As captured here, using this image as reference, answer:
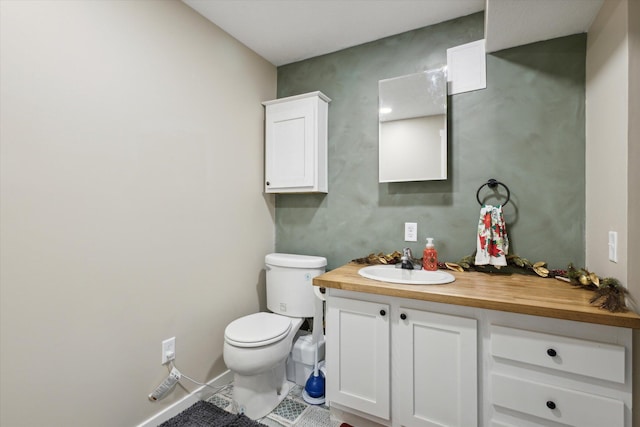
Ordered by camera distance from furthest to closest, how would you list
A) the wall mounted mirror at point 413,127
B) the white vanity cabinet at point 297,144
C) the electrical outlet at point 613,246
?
the white vanity cabinet at point 297,144 < the wall mounted mirror at point 413,127 < the electrical outlet at point 613,246

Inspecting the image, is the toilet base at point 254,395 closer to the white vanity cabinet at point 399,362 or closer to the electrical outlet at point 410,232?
the white vanity cabinet at point 399,362

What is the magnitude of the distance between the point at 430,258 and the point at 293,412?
3.96 feet

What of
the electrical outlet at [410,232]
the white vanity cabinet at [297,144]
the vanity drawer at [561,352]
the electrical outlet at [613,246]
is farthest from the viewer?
the white vanity cabinet at [297,144]

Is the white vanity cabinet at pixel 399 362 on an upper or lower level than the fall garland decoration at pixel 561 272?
lower

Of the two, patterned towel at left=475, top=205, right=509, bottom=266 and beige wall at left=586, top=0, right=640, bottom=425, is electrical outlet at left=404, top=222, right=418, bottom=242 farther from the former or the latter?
beige wall at left=586, top=0, right=640, bottom=425

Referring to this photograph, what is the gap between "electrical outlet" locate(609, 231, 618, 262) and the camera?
1193 millimetres

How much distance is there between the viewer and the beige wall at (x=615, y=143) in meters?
1.07

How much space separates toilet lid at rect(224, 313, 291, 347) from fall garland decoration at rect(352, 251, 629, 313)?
0.65 metres

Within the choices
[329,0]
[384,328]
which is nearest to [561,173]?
[384,328]

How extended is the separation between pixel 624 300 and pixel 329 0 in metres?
2.00

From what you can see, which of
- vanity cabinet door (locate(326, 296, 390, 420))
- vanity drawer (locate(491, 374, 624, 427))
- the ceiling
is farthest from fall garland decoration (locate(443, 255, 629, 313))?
the ceiling

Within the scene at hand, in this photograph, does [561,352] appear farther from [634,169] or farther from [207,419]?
[207,419]

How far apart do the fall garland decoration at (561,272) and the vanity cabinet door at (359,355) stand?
1.67 feet

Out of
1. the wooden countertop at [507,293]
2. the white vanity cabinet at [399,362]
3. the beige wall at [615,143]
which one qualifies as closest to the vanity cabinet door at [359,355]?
the white vanity cabinet at [399,362]
